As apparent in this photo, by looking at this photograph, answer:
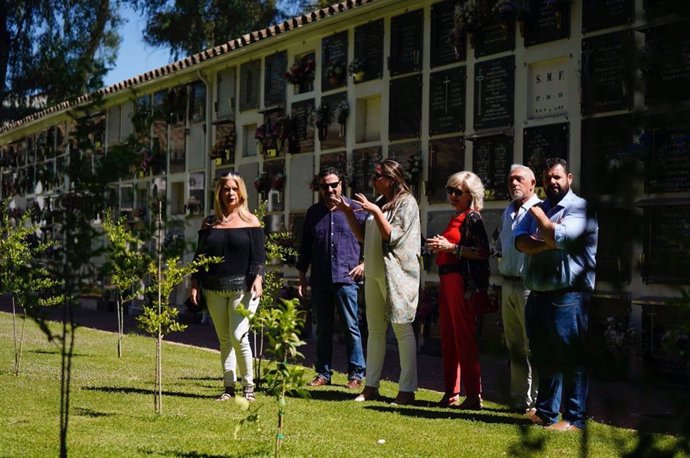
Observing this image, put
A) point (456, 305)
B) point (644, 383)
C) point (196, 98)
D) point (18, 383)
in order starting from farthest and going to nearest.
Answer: point (196, 98), point (18, 383), point (456, 305), point (644, 383)

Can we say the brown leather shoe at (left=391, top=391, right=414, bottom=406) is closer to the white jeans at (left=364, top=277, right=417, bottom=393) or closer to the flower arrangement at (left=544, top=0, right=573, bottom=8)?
the white jeans at (left=364, top=277, right=417, bottom=393)

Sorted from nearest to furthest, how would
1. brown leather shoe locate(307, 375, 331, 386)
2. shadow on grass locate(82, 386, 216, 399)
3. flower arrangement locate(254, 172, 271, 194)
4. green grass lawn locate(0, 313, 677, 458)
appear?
green grass lawn locate(0, 313, 677, 458)
shadow on grass locate(82, 386, 216, 399)
brown leather shoe locate(307, 375, 331, 386)
flower arrangement locate(254, 172, 271, 194)

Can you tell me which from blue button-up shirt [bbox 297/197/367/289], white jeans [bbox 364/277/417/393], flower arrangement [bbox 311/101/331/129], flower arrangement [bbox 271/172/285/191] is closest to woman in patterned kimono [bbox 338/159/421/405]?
white jeans [bbox 364/277/417/393]

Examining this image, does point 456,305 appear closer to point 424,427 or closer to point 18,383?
point 424,427

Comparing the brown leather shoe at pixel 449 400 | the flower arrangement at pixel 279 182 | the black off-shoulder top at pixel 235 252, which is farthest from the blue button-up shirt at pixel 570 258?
the flower arrangement at pixel 279 182

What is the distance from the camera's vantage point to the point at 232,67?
19953mm

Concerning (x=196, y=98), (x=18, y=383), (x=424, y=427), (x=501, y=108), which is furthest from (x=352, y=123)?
(x=424, y=427)

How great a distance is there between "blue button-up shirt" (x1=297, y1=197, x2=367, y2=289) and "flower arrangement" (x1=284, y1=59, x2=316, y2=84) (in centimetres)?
850

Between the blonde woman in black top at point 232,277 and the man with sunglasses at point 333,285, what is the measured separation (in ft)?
3.51

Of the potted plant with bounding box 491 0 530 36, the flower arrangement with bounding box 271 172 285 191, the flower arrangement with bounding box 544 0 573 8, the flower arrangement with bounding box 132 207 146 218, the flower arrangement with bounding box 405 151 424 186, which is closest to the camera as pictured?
the flower arrangement with bounding box 544 0 573 8

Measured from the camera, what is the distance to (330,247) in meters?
8.61

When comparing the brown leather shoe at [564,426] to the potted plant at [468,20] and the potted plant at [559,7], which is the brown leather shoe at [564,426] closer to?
the potted plant at [559,7]

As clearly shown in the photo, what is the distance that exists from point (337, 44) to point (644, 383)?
1543 cm

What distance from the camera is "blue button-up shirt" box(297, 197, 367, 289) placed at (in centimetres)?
859
